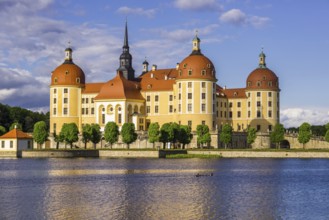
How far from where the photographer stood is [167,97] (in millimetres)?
113875

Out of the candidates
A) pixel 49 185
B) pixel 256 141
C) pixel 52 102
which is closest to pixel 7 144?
pixel 52 102

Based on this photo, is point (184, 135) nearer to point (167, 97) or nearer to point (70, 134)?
point (70, 134)

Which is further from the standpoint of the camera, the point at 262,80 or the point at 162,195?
the point at 262,80

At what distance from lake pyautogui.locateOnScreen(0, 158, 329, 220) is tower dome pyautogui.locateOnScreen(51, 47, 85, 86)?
6124 centimetres

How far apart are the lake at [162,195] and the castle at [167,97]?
49.5 metres

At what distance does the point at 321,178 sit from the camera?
5444cm

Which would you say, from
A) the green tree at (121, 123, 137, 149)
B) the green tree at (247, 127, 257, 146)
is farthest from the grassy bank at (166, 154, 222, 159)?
the green tree at (247, 127, 257, 146)

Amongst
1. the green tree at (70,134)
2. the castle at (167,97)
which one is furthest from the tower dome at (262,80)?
the green tree at (70,134)

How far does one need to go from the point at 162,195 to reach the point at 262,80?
256 ft

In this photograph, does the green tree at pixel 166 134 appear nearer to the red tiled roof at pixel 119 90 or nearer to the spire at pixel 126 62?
the red tiled roof at pixel 119 90

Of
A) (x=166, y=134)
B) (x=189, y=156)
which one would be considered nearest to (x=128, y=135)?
(x=166, y=134)

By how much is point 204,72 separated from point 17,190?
68.4 meters

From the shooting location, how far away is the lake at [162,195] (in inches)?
1256

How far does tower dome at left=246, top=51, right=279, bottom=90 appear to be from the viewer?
114625 millimetres
